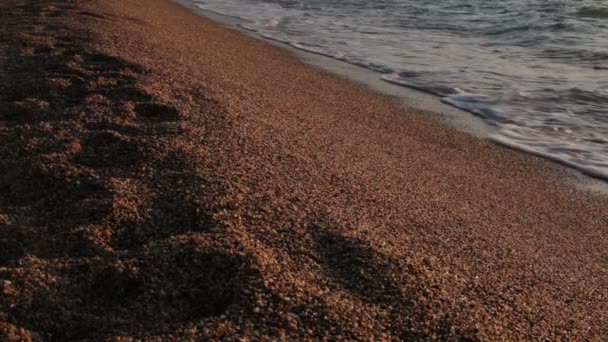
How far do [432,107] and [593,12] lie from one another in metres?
5.90

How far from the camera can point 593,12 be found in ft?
30.0

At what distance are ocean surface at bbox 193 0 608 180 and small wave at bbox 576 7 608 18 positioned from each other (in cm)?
2

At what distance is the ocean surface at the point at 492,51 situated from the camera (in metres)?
4.50

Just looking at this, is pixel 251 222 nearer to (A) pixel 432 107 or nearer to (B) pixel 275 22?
(A) pixel 432 107

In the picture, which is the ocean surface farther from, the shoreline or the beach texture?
the beach texture

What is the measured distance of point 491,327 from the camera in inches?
65.5

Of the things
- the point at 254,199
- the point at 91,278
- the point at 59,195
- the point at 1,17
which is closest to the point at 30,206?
the point at 59,195

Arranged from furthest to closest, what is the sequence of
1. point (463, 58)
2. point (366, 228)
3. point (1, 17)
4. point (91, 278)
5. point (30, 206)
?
point (463, 58)
point (1, 17)
point (366, 228)
point (30, 206)
point (91, 278)

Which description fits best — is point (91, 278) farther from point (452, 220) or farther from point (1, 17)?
point (1, 17)

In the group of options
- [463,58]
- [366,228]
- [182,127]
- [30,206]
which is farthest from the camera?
[463,58]

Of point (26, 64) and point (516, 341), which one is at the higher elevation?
point (26, 64)

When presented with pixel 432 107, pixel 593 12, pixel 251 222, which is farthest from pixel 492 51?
pixel 251 222

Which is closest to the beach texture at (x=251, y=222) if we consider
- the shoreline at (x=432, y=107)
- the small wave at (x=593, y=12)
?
the shoreline at (x=432, y=107)

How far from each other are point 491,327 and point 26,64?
3041mm
